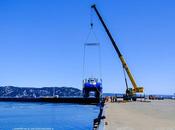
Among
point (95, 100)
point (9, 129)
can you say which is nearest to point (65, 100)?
point (95, 100)

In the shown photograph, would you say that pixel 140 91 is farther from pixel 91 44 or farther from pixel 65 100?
pixel 65 100

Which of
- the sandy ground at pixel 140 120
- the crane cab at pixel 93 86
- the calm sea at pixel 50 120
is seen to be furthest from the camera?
the crane cab at pixel 93 86

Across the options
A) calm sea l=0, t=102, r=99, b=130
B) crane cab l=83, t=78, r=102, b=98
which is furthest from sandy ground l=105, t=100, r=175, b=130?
crane cab l=83, t=78, r=102, b=98

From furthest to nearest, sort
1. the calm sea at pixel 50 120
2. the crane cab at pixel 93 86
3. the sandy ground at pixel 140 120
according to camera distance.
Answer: the crane cab at pixel 93 86 → the calm sea at pixel 50 120 → the sandy ground at pixel 140 120

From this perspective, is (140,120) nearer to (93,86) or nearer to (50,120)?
(50,120)

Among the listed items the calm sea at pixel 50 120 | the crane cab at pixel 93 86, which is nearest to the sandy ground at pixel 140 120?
the calm sea at pixel 50 120

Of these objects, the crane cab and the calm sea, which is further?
the crane cab

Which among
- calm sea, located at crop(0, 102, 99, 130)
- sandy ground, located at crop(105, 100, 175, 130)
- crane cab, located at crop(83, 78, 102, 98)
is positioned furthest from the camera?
crane cab, located at crop(83, 78, 102, 98)

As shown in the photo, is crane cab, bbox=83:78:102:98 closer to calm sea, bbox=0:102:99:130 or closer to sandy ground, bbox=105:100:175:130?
calm sea, bbox=0:102:99:130

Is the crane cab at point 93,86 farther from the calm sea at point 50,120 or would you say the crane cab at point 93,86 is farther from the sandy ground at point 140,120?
the sandy ground at point 140,120

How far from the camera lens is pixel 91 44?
88562 mm

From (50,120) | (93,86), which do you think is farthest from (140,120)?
(93,86)

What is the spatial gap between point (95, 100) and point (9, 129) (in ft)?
218

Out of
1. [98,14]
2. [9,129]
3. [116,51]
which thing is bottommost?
[9,129]
